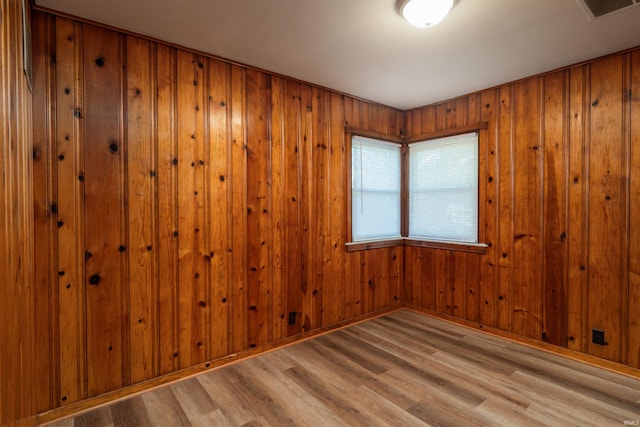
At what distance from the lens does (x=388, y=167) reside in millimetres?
3811

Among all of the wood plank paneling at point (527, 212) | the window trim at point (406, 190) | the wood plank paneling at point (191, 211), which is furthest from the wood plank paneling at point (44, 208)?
the wood plank paneling at point (527, 212)

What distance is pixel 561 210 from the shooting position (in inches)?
107

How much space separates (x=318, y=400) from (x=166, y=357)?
3.90ft

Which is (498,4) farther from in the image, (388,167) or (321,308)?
(321,308)

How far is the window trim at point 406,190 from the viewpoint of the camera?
3252 mm

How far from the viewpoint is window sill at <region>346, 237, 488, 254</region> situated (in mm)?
3305

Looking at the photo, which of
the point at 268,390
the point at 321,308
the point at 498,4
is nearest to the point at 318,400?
the point at 268,390

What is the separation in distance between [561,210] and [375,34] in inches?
87.9

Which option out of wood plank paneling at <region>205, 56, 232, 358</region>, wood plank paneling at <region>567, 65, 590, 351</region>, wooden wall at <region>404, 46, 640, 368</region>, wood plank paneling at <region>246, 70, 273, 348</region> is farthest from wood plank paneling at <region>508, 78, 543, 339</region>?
wood plank paneling at <region>205, 56, 232, 358</region>

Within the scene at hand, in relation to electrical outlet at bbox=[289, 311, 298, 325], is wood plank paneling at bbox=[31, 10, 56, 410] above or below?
above

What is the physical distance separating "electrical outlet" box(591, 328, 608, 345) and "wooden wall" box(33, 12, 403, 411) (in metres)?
2.29

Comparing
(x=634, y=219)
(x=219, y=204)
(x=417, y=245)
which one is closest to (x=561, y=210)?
(x=634, y=219)

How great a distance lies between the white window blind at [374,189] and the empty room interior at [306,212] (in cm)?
5

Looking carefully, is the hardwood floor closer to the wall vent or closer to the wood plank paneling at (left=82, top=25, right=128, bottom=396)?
the wood plank paneling at (left=82, top=25, right=128, bottom=396)
